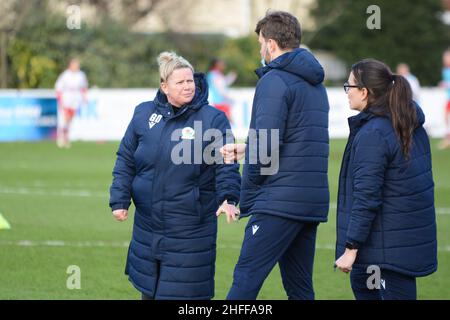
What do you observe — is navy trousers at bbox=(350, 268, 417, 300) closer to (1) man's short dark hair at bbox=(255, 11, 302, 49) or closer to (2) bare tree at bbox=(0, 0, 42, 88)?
(1) man's short dark hair at bbox=(255, 11, 302, 49)

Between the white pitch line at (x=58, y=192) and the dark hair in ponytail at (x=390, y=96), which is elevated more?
the dark hair in ponytail at (x=390, y=96)

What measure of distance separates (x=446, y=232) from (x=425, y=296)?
367 centimetres

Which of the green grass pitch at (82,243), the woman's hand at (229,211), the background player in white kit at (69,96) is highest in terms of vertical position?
the background player in white kit at (69,96)

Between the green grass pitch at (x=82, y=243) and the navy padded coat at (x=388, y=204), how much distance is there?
2.53m

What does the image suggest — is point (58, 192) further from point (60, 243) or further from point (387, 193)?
point (387, 193)

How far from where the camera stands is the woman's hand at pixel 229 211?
6.63 meters

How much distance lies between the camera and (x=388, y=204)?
20.6 ft

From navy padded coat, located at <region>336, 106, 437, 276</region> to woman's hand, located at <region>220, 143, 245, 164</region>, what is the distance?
2.40ft

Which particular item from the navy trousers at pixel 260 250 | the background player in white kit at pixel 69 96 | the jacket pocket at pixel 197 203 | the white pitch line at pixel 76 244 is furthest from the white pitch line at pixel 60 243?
the background player in white kit at pixel 69 96

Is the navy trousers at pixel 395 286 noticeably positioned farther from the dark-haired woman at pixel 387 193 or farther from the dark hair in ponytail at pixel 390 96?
the dark hair in ponytail at pixel 390 96

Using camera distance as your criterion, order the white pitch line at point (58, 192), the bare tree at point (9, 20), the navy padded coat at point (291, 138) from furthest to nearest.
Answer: the bare tree at point (9, 20), the white pitch line at point (58, 192), the navy padded coat at point (291, 138)

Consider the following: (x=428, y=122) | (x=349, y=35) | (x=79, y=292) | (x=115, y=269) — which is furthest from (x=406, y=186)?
(x=349, y=35)

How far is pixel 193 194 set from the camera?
674cm

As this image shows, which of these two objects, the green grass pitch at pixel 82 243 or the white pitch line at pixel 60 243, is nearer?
the green grass pitch at pixel 82 243
